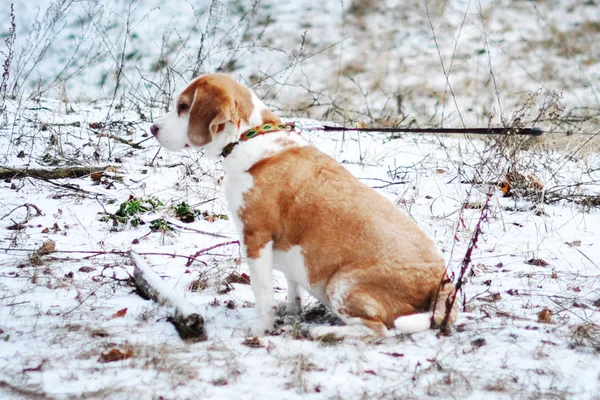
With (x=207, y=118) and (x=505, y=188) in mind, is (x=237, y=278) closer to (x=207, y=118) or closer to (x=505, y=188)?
(x=207, y=118)

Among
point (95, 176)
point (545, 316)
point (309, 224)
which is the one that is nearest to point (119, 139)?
point (95, 176)

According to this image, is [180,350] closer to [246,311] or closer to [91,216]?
[246,311]

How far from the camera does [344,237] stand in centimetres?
328

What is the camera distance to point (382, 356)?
114 inches

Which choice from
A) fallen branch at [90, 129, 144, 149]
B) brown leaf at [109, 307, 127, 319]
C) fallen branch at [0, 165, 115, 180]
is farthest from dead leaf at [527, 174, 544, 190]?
fallen branch at [0, 165, 115, 180]

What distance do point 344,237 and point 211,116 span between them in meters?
0.99

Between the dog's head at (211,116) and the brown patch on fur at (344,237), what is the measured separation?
0.26 metres

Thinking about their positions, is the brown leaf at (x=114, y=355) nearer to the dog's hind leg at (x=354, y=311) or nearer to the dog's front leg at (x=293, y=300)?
the dog's hind leg at (x=354, y=311)

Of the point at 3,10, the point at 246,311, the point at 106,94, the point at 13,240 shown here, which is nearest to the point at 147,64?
the point at 106,94

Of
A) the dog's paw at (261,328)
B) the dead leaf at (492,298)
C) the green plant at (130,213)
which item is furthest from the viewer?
the green plant at (130,213)

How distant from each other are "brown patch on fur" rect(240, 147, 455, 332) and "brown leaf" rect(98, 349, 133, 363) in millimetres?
905

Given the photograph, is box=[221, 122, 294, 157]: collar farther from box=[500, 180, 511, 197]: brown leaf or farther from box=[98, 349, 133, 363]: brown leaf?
box=[500, 180, 511, 197]: brown leaf

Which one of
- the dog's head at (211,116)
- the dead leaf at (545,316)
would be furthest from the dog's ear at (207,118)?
the dead leaf at (545,316)

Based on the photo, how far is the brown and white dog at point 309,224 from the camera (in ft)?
10.5
